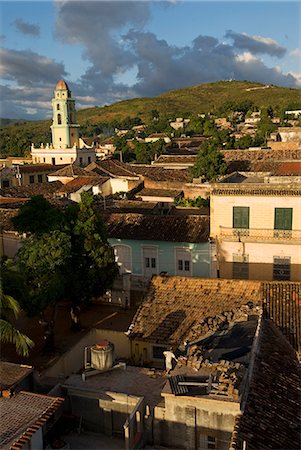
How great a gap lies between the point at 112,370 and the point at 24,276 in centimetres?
518

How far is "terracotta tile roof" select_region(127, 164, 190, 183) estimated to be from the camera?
44.5 m

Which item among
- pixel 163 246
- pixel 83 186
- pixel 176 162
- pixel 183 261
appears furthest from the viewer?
pixel 176 162

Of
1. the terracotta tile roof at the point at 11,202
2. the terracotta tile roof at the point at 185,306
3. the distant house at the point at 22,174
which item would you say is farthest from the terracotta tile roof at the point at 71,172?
the terracotta tile roof at the point at 185,306

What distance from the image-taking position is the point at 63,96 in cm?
6944

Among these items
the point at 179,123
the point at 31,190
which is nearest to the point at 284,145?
the point at 31,190

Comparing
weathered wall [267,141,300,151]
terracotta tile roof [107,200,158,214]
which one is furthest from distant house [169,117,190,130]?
terracotta tile roof [107,200,158,214]

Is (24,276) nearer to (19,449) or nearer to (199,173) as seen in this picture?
(19,449)

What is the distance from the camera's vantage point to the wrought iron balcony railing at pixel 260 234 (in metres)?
23.0

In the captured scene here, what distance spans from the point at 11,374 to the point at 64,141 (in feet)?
203

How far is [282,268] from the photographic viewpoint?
77.3 ft

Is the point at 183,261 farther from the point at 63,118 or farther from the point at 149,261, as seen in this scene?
the point at 63,118

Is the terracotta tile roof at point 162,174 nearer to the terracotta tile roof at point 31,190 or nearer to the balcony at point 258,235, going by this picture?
the terracotta tile roof at point 31,190

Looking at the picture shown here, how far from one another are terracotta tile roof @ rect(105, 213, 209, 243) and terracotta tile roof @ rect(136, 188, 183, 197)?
516 inches

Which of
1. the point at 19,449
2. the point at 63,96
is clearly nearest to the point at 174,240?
the point at 19,449
